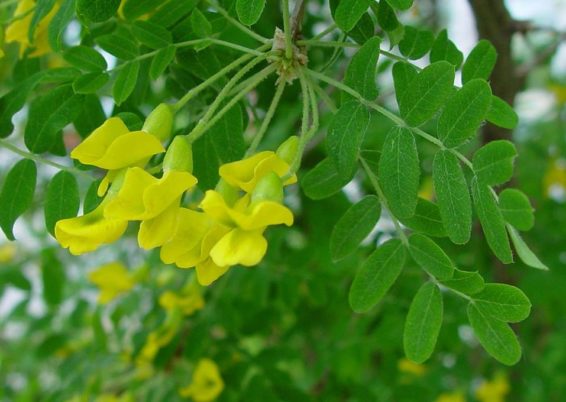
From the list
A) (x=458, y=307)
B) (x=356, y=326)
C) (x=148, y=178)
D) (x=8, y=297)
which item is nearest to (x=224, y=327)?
(x=356, y=326)

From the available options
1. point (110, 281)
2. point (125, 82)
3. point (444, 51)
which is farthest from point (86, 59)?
point (110, 281)

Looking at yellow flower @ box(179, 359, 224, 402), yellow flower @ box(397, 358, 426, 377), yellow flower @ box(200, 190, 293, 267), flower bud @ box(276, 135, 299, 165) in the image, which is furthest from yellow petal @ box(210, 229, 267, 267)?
yellow flower @ box(397, 358, 426, 377)

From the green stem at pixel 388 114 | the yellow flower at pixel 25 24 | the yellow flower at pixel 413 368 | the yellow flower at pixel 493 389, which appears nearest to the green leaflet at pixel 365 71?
the green stem at pixel 388 114

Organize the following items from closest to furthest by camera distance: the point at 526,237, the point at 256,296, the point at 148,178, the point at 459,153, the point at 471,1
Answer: the point at 148,178
the point at 459,153
the point at 471,1
the point at 256,296
the point at 526,237

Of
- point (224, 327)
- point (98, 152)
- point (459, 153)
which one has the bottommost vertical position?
point (224, 327)

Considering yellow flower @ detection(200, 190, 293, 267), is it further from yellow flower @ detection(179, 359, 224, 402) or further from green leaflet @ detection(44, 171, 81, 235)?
yellow flower @ detection(179, 359, 224, 402)

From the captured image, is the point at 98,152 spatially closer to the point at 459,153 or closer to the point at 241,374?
the point at 459,153
